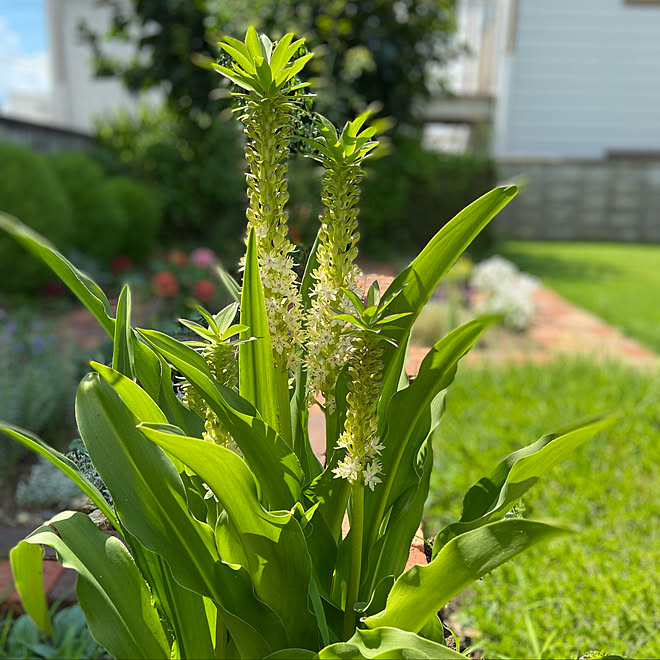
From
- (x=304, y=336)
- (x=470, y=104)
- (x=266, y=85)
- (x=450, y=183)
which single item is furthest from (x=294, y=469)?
(x=470, y=104)

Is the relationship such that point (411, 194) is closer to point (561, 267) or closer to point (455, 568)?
point (561, 267)

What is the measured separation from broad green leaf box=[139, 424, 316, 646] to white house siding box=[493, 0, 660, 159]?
13.9 metres

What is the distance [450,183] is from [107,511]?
7.98 metres

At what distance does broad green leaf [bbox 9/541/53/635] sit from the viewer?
94 centimetres

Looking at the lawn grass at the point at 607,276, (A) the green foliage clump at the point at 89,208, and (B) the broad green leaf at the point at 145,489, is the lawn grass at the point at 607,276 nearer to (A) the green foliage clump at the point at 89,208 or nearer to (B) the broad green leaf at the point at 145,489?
(A) the green foliage clump at the point at 89,208

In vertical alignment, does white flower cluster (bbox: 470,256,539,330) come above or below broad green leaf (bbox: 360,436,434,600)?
below

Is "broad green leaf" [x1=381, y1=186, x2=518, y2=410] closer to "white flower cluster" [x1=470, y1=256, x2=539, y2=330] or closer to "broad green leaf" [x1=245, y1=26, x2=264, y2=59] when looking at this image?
"broad green leaf" [x1=245, y1=26, x2=264, y2=59]

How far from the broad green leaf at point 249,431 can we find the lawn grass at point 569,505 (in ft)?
2.91

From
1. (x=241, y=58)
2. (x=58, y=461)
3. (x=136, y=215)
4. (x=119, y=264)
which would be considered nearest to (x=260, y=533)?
(x=58, y=461)

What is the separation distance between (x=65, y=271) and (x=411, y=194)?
7.67 meters

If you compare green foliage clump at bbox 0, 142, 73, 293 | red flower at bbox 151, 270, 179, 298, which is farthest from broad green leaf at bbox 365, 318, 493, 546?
green foliage clump at bbox 0, 142, 73, 293

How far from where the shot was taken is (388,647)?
28.4 inches

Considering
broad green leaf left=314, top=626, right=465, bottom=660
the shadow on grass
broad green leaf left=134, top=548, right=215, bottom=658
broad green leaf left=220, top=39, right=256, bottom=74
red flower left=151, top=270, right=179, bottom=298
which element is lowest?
the shadow on grass

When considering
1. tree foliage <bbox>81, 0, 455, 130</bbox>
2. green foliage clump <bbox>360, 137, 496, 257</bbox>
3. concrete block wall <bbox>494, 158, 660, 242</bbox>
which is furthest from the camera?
concrete block wall <bbox>494, 158, 660, 242</bbox>
